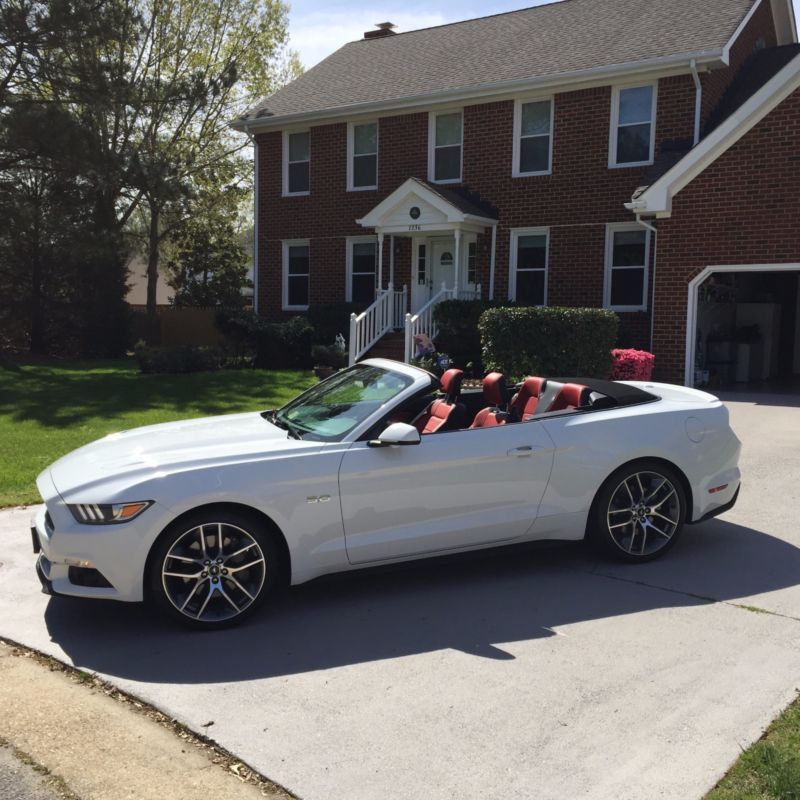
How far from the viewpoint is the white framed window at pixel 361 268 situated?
832 inches

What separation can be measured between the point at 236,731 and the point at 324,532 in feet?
4.56

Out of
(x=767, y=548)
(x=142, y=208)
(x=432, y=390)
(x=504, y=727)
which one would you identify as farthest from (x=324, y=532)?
(x=142, y=208)

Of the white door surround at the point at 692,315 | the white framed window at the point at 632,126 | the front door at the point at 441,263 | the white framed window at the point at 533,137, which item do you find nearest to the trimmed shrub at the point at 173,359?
the front door at the point at 441,263

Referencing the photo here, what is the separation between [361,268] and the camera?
21.4 meters

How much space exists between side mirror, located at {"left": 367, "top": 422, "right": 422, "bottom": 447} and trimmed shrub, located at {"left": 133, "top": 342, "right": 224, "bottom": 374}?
1346 cm

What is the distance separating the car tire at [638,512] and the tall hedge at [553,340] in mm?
8294

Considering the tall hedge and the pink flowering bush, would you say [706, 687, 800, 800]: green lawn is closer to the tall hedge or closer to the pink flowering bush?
the tall hedge

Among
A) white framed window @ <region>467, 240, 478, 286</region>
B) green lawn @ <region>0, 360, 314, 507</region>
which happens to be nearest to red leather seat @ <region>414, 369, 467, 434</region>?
green lawn @ <region>0, 360, 314, 507</region>

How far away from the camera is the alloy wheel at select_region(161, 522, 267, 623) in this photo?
445 centimetres

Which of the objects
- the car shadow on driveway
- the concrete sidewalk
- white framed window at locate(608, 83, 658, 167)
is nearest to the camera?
the concrete sidewalk

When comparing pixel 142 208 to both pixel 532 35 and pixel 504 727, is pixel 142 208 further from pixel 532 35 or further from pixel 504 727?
pixel 504 727

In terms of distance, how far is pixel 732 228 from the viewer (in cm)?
1424

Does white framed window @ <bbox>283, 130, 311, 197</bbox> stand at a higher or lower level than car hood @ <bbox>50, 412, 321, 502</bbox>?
higher

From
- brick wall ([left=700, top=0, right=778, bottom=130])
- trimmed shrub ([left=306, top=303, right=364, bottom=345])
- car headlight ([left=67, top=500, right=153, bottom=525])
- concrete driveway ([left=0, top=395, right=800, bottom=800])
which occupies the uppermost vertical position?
brick wall ([left=700, top=0, right=778, bottom=130])
